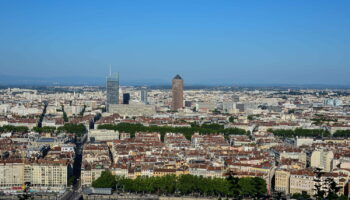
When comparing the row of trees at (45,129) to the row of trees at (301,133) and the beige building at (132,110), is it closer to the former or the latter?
the beige building at (132,110)

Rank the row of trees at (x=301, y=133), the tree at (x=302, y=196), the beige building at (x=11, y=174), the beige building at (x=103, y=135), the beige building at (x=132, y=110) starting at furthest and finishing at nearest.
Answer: the beige building at (x=132, y=110) → the row of trees at (x=301, y=133) → the beige building at (x=103, y=135) → the beige building at (x=11, y=174) → the tree at (x=302, y=196)

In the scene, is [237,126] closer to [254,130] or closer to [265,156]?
[254,130]

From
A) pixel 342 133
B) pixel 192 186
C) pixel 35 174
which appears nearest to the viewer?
pixel 192 186

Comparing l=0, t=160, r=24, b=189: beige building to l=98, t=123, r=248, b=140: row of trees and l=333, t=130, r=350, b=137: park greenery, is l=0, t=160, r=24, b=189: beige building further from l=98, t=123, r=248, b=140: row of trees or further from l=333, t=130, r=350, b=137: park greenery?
l=333, t=130, r=350, b=137: park greenery

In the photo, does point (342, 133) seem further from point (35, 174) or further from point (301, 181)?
point (35, 174)

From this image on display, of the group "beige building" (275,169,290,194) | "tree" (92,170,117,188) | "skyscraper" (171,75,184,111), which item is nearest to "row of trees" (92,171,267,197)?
"tree" (92,170,117,188)

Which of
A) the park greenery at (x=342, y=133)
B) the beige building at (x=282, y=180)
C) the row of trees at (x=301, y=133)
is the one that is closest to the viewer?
the beige building at (x=282, y=180)

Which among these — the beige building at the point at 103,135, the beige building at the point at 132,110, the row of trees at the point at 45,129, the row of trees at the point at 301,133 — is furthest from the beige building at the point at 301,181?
the beige building at the point at 132,110

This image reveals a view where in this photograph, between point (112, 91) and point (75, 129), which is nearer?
point (75, 129)

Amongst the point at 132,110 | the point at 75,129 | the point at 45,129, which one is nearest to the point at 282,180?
the point at 75,129
